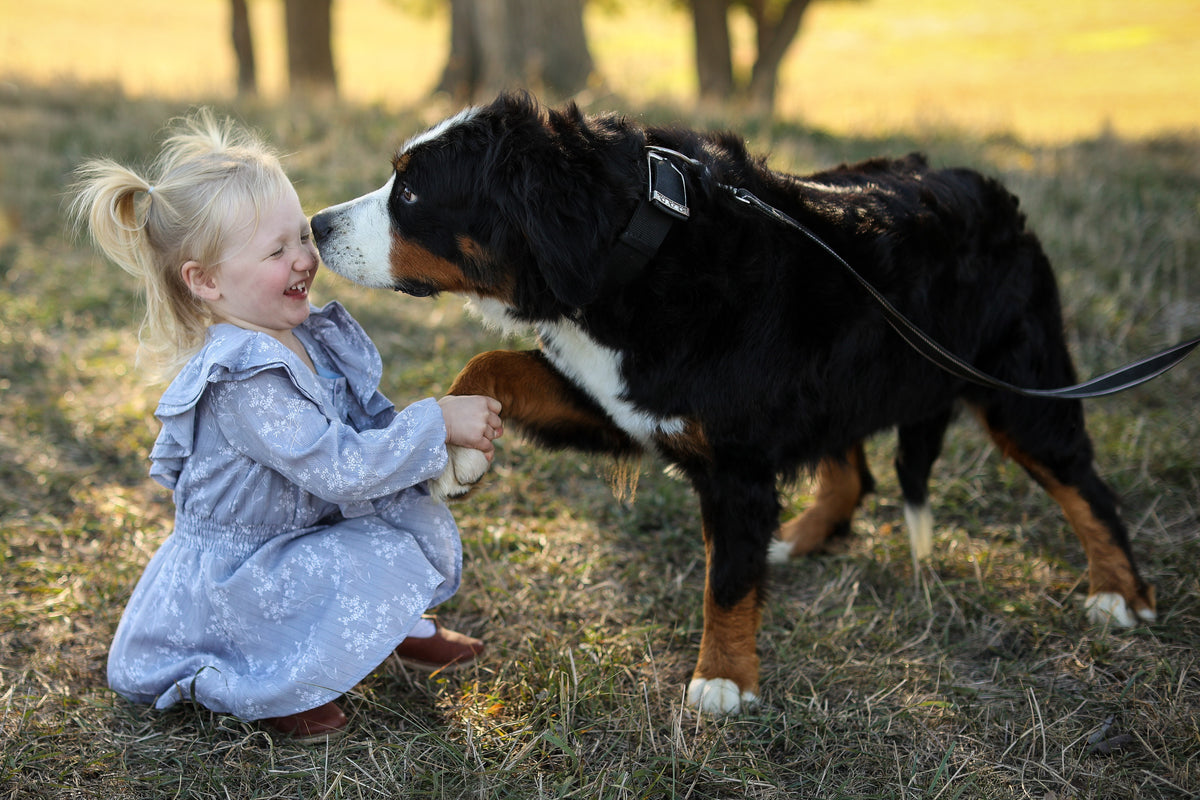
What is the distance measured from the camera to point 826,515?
3.14m

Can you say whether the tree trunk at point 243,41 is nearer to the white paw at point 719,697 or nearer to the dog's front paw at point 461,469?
the dog's front paw at point 461,469

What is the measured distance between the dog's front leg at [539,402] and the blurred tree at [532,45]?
6.00 meters

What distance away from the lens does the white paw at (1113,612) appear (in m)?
2.74

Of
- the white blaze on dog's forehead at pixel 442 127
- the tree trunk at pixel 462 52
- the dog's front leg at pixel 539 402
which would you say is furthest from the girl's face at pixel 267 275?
the tree trunk at pixel 462 52

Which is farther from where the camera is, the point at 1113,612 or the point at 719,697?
the point at 1113,612

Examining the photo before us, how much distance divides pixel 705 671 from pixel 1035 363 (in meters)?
1.38

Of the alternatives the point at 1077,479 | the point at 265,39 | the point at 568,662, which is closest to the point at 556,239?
the point at 568,662

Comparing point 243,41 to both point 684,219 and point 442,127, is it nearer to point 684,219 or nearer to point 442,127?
point 442,127

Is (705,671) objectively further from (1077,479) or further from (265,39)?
(265,39)

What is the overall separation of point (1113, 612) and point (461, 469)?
199cm

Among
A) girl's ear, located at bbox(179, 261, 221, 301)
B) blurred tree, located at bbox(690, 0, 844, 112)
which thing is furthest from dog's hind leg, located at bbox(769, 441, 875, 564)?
blurred tree, located at bbox(690, 0, 844, 112)

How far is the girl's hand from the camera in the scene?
2.20 meters

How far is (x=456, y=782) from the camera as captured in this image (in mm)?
2059

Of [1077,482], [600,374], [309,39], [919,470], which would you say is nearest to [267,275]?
[600,374]
